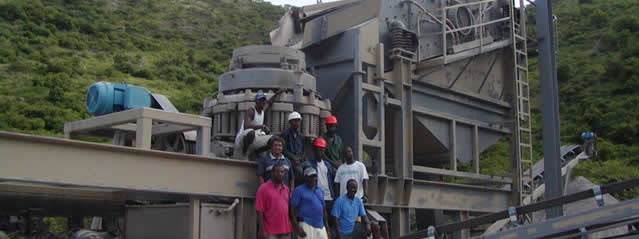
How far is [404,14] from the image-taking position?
39.7 feet

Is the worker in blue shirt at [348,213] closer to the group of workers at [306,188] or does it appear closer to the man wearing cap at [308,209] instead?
the group of workers at [306,188]

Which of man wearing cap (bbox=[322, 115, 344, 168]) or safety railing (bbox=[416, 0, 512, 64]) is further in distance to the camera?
safety railing (bbox=[416, 0, 512, 64])

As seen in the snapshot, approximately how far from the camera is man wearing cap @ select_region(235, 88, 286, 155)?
26.9ft

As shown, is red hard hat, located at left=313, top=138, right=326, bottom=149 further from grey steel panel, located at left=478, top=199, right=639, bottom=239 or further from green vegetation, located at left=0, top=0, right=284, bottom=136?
green vegetation, located at left=0, top=0, right=284, bottom=136

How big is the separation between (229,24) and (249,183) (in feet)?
155

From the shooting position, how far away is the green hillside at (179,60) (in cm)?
2897

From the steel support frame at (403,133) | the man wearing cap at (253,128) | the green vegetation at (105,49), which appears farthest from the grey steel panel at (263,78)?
the green vegetation at (105,49)

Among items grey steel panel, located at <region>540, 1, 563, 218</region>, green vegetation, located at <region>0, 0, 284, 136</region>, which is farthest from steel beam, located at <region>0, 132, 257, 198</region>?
green vegetation, located at <region>0, 0, 284, 136</region>

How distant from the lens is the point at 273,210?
23.3ft

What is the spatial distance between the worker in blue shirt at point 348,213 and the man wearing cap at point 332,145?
1.04 meters

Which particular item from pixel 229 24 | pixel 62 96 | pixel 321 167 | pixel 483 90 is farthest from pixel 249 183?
pixel 229 24

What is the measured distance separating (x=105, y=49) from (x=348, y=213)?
35607 millimetres

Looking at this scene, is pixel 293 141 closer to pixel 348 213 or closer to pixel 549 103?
pixel 348 213

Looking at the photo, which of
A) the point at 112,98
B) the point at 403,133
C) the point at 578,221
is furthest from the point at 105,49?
the point at 578,221
